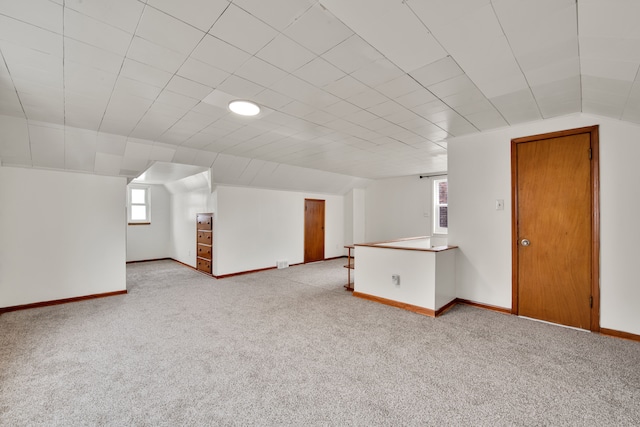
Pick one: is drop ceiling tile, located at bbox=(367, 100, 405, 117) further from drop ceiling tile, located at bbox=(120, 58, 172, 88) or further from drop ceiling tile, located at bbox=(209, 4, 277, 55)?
drop ceiling tile, located at bbox=(120, 58, 172, 88)

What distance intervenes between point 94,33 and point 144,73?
48 centimetres

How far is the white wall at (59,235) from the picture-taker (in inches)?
150

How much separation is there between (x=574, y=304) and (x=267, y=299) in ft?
12.3

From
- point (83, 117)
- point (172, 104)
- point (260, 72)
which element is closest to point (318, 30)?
point (260, 72)

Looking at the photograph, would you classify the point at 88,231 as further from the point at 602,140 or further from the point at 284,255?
the point at 602,140

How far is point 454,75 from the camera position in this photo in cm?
218

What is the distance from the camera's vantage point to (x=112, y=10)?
1468 millimetres

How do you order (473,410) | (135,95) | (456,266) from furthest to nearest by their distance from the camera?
(456,266), (135,95), (473,410)

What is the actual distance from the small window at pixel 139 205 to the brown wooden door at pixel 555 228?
8374mm

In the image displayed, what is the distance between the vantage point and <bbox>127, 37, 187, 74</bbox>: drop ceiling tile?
178cm

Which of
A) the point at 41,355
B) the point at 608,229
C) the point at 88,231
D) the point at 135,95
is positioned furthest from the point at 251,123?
the point at 608,229

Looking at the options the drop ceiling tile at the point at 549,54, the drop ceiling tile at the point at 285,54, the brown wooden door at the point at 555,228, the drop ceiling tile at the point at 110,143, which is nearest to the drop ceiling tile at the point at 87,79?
the drop ceiling tile at the point at 285,54

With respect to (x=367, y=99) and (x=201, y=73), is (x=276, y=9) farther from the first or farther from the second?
(x=367, y=99)

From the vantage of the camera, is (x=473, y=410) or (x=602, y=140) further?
(x=602, y=140)
